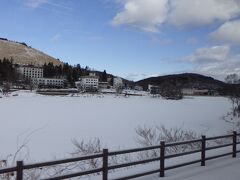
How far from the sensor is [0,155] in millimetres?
18641

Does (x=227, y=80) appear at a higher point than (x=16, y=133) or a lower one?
higher

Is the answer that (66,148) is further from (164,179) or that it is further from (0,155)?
(164,179)

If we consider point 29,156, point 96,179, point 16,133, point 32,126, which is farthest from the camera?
point 32,126

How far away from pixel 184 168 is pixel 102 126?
2174 centimetres

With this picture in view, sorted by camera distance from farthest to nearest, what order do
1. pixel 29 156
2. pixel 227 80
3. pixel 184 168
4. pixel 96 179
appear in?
pixel 227 80 → pixel 29 156 → pixel 184 168 → pixel 96 179

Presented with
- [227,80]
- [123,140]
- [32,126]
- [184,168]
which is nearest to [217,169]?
[184,168]

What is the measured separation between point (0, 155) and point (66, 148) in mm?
3998

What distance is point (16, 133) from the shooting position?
27.0m

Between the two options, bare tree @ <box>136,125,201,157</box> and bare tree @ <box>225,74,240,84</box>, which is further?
bare tree @ <box>225,74,240,84</box>

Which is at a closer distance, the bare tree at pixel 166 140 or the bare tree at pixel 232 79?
the bare tree at pixel 166 140

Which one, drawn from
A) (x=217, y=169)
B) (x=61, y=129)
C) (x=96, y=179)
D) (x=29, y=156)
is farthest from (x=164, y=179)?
(x=61, y=129)

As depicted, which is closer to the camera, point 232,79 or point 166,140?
point 166,140

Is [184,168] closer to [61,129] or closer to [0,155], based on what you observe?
[0,155]

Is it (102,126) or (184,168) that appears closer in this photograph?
(184,168)
